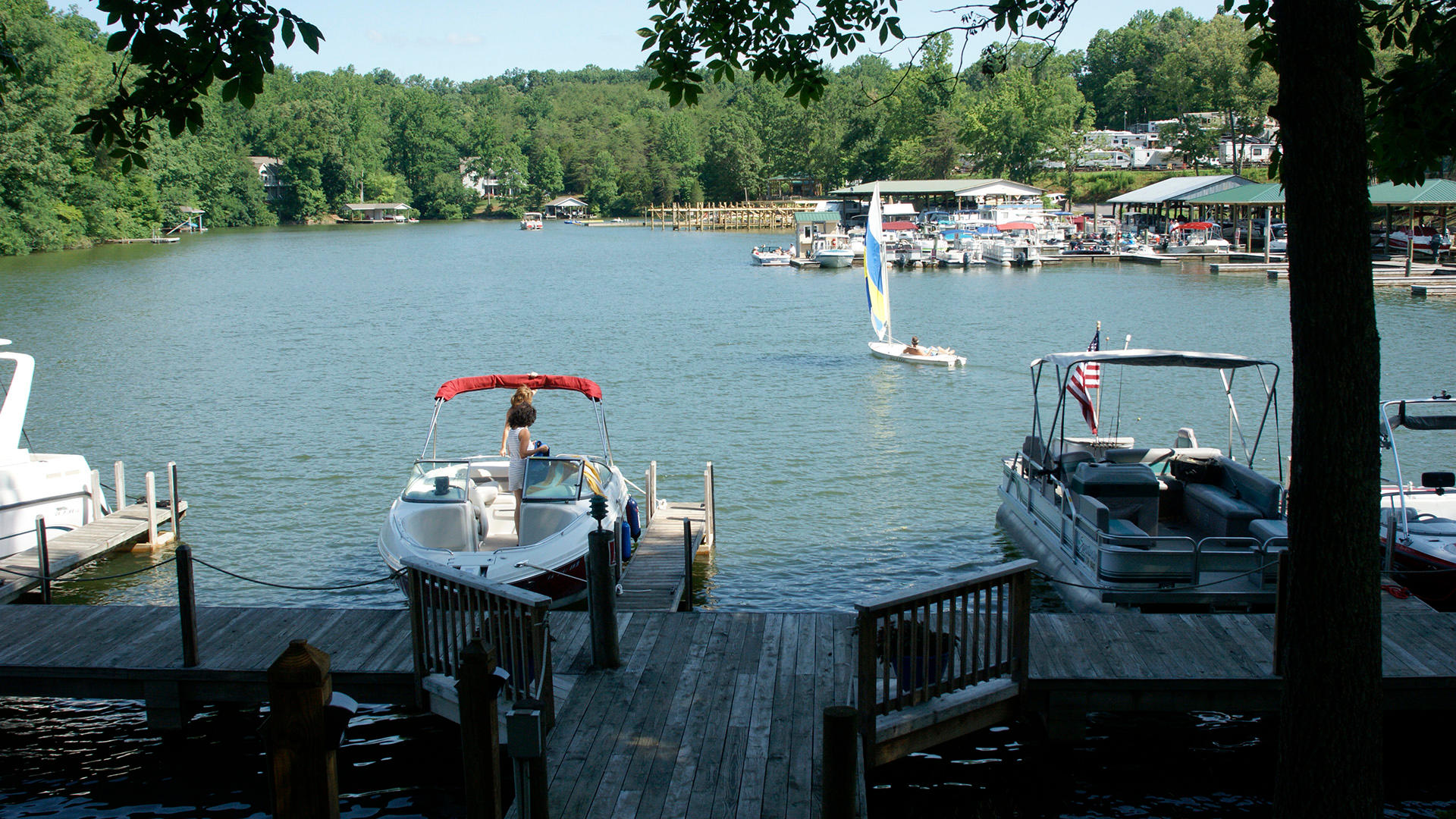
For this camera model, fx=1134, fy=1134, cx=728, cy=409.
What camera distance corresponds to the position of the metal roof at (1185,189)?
230 ft

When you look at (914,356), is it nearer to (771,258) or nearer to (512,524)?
(512,524)

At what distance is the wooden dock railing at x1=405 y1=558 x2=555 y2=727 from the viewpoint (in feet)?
22.1

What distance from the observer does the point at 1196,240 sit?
7212cm

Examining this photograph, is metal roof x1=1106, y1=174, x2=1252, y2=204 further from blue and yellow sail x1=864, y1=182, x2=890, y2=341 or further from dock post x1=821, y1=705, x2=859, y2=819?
dock post x1=821, y1=705, x2=859, y2=819

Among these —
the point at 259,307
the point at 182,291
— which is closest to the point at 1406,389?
the point at 259,307

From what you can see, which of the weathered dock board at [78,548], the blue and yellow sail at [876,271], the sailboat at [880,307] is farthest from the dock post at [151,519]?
the blue and yellow sail at [876,271]

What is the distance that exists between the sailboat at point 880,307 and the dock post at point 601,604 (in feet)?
80.0

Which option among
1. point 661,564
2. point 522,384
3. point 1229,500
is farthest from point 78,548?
point 1229,500

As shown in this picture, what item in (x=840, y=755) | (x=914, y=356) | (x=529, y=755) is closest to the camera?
(x=840, y=755)

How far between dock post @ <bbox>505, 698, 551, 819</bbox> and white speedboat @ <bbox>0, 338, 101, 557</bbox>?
10688 millimetres

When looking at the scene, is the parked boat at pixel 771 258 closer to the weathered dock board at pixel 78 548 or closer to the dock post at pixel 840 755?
the weathered dock board at pixel 78 548

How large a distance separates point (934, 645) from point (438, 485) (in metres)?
6.66

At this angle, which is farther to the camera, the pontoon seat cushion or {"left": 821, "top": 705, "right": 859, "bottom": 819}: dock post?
the pontoon seat cushion

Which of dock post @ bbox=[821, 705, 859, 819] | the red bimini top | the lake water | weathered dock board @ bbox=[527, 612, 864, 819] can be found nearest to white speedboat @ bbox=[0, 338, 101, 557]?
the lake water
